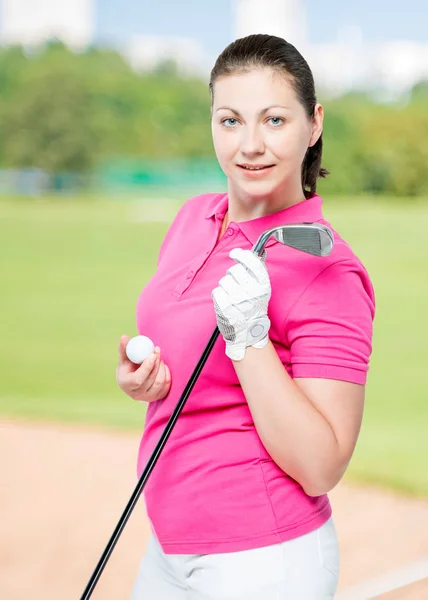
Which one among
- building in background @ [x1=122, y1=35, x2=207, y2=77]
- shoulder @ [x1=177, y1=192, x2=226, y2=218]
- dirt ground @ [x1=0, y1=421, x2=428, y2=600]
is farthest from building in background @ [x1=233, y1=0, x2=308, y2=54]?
shoulder @ [x1=177, y1=192, x2=226, y2=218]

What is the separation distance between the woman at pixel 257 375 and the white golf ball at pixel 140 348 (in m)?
0.01

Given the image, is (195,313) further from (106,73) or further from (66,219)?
(106,73)

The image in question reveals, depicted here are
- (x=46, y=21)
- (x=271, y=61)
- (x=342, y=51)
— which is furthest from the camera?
(x=46, y=21)

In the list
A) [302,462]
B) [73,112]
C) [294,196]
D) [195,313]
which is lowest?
[73,112]

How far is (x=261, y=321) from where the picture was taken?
1.05 metres

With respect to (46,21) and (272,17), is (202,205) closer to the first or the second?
(272,17)

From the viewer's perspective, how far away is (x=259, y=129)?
1.13 m

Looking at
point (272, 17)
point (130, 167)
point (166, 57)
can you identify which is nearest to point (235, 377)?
point (130, 167)

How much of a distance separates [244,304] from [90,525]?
2.40 meters

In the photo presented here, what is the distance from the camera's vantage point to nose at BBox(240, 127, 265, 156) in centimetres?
112

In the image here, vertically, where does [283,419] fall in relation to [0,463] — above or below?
above

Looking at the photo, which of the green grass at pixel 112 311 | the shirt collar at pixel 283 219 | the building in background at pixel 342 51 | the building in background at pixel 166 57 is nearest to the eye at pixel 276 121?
the shirt collar at pixel 283 219

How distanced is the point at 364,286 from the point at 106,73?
1837 cm

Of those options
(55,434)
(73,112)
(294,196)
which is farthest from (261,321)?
(73,112)
